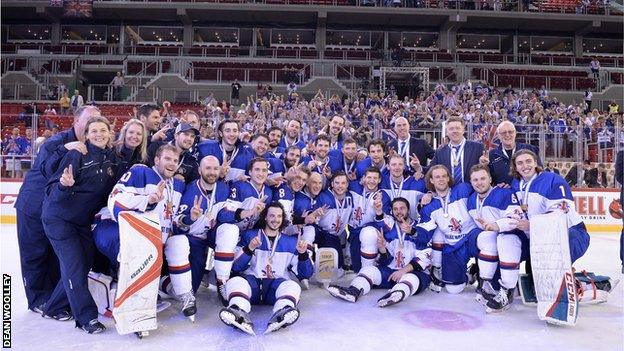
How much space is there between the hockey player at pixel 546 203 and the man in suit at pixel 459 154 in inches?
29.5

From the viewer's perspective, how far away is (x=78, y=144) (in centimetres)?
325

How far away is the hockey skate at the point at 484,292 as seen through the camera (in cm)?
394

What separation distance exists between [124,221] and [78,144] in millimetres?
627

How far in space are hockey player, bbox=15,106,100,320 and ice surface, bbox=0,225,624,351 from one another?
16 cm

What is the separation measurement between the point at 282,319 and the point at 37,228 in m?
1.97

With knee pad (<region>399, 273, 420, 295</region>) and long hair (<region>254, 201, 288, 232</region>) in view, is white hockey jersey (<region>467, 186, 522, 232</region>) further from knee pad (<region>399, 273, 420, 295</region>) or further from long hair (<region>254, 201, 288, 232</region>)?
long hair (<region>254, 201, 288, 232</region>)

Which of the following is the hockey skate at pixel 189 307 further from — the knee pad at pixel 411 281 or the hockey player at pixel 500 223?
the hockey player at pixel 500 223

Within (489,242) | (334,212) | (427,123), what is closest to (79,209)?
(334,212)

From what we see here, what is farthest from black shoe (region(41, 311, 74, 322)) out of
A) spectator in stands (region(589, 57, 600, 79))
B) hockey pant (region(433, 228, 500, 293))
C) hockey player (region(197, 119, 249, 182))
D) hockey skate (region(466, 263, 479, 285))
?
spectator in stands (region(589, 57, 600, 79))

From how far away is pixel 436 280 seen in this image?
15.1 ft

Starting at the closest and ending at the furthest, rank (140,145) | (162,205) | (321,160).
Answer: (162,205) < (140,145) < (321,160)

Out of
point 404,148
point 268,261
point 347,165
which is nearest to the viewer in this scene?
point 268,261

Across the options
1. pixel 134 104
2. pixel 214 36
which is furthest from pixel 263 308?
pixel 214 36

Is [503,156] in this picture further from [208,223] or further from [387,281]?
[208,223]
